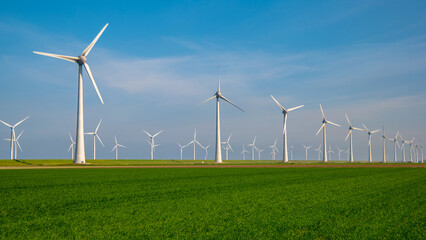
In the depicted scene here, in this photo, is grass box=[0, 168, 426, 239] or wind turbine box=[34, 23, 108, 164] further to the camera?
wind turbine box=[34, 23, 108, 164]

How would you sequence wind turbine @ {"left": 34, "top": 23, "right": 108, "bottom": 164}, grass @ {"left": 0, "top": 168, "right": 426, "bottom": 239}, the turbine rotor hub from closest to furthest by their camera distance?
grass @ {"left": 0, "top": 168, "right": 426, "bottom": 239}, wind turbine @ {"left": 34, "top": 23, "right": 108, "bottom": 164}, the turbine rotor hub

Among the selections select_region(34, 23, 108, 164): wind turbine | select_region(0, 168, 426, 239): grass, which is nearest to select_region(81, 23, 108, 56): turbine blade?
select_region(34, 23, 108, 164): wind turbine

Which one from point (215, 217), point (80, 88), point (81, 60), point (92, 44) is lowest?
point (215, 217)

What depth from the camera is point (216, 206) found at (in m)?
13.9

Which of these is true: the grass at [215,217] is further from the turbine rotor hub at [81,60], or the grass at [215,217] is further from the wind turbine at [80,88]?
the turbine rotor hub at [81,60]

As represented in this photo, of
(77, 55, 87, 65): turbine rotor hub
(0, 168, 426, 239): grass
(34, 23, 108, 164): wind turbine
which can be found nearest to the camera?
(0, 168, 426, 239): grass

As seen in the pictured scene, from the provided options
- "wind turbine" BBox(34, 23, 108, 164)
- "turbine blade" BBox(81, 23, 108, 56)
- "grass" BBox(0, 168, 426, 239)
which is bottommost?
"grass" BBox(0, 168, 426, 239)

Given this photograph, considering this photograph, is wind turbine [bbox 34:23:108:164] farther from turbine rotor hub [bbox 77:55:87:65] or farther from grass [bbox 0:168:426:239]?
grass [bbox 0:168:426:239]

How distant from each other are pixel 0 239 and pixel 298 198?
1160 centimetres

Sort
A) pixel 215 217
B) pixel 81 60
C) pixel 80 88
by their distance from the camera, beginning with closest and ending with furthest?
pixel 215 217 → pixel 80 88 → pixel 81 60

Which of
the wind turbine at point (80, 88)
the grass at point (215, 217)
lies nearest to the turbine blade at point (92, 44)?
the wind turbine at point (80, 88)

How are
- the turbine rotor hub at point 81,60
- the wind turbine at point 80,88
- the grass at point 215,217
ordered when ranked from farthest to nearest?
the turbine rotor hub at point 81,60 < the wind turbine at point 80,88 < the grass at point 215,217

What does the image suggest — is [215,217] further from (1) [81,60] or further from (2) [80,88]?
(1) [81,60]

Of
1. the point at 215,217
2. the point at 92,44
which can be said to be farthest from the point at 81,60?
the point at 215,217
